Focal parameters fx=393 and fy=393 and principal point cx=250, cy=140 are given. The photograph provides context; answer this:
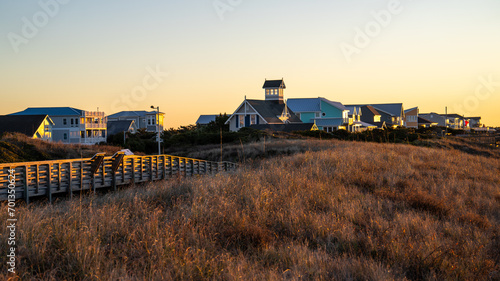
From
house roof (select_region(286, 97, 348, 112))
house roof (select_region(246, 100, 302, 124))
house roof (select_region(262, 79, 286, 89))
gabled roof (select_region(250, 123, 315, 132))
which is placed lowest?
gabled roof (select_region(250, 123, 315, 132))

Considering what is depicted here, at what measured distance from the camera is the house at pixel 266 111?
2271 inches

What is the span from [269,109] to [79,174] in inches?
1767

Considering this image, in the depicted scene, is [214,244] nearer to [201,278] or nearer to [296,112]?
[201,278]

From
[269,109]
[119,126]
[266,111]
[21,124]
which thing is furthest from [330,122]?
[21,124]

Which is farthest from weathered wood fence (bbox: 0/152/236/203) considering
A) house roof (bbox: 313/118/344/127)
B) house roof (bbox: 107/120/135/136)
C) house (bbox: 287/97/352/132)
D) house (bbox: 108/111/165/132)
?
house (bbox: 108/111/165/132)

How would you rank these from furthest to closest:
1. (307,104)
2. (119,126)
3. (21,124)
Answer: (119,126)
(307,104)
(21,124)

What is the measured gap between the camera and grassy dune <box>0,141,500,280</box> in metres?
5.44

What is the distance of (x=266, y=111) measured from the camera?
59781mm

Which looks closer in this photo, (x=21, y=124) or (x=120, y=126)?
(x=21, y=124)

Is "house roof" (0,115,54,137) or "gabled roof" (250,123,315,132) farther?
"house roof" (0,115,54,137)

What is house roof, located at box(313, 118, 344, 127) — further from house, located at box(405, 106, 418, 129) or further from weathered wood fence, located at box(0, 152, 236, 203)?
weathered wood fence, located at box(0, 152, 236, 203)

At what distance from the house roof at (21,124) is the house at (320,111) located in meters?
42.8

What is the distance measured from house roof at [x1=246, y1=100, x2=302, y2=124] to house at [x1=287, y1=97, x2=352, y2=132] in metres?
6.41

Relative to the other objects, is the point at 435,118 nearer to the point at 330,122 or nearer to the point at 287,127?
the point at 330,122
